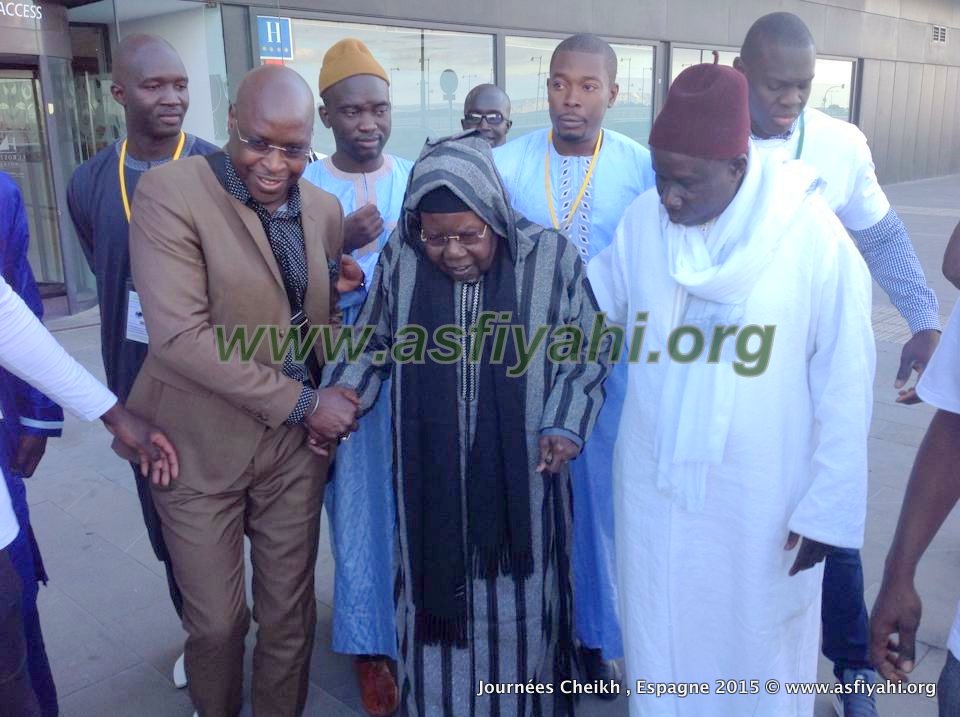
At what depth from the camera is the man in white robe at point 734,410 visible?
199cm

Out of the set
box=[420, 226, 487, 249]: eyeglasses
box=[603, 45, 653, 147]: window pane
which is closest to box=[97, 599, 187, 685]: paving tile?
box=[420, 226, 487, 249]: eyeglasses

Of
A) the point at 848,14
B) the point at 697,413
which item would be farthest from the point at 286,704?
the point at 848,14

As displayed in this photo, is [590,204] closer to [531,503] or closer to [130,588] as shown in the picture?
[531,503]

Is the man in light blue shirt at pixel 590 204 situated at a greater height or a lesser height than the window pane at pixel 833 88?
lesser

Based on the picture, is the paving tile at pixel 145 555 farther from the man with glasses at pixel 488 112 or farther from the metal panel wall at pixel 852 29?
the metal panel wall at pixel 852 29

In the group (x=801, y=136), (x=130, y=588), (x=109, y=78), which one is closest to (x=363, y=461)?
(x=130, y=588)

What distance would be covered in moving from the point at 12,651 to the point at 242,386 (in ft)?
2.63

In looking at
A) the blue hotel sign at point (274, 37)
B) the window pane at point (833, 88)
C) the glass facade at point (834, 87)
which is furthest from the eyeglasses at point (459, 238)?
the window pane at point (833, 88)

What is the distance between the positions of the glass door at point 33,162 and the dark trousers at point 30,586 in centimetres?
599

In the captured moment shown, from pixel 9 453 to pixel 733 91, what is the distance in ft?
7.21

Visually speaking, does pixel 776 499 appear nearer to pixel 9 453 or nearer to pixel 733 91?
pixel 733 91

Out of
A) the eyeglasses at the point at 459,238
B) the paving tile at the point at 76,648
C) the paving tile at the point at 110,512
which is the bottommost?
the paving tile at the point at 76,648

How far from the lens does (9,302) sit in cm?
197

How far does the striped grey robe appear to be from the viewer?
92.7 inches
